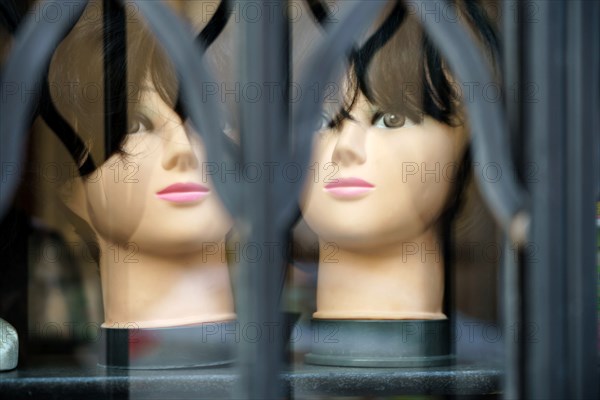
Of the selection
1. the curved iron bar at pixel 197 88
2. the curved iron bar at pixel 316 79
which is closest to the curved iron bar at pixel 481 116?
the curved iron bar at pixel 316 79

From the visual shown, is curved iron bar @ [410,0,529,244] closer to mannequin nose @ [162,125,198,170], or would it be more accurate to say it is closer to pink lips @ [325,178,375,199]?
pink lips @ [325,178,375,199]

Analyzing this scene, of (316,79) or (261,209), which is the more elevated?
(316,79)

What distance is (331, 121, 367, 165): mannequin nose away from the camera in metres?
1.84

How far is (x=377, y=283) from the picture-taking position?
1866 mm

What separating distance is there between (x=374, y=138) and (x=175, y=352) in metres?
0.54

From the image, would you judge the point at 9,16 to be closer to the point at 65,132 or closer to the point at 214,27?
the point at 65,132

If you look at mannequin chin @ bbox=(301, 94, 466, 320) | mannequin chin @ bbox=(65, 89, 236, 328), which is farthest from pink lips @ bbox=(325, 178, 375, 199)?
mannequin chin @ bbox=(65, 89, 236, 328)

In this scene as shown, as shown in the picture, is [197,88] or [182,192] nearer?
[197,88]

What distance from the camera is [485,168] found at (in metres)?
1.49

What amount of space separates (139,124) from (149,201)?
146mm

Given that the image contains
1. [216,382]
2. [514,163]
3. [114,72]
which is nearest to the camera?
[514,163]

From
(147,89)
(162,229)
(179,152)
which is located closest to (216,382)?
(162,229)

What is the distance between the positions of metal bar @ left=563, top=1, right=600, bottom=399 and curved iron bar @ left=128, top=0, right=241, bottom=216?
529mm

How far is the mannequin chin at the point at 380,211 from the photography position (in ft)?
6.06
